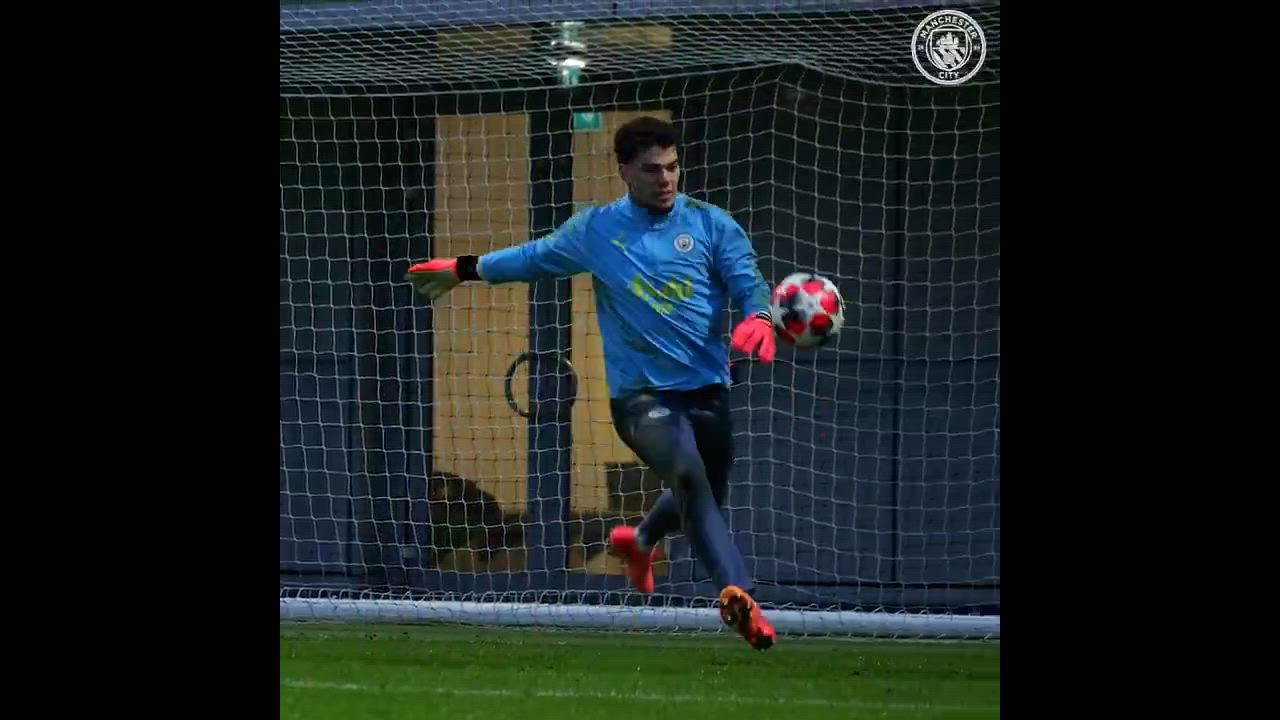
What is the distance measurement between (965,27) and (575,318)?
211 centimetres

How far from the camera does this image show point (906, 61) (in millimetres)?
6891

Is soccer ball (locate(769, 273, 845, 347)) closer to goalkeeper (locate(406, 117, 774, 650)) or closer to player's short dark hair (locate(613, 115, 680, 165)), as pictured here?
goalkeeper (locate(406, 117, 774, 650))

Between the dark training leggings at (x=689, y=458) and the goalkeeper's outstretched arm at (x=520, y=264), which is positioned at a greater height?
the goalkeeper's outstretched arm at (x=520, y=264)

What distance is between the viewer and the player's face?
5.70m

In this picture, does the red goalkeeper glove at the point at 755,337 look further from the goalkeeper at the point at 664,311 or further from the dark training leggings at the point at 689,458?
the dark training leggings at the point at 689,458

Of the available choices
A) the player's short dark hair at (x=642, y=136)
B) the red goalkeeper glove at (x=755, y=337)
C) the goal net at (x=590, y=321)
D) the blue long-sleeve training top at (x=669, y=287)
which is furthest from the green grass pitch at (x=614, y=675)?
the player's short dark hair at (x=642, y=136)

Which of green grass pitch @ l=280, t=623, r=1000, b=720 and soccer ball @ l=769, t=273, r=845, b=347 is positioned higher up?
soccer ball @ l=769, t=273, r=845, b=347

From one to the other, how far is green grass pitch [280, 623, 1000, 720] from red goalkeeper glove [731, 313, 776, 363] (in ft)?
3.80

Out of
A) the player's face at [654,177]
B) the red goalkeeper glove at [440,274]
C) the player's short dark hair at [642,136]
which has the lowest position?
the red goalkeeper glove at [440,274]

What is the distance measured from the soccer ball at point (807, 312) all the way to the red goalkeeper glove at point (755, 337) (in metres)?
0.06

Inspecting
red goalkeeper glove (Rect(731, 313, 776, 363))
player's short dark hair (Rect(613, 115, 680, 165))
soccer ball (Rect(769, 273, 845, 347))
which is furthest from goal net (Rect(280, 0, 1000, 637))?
red goalkeeper glove (Rect(731, 313, 776, 363))

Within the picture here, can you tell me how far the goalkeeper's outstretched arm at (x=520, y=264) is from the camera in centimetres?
586

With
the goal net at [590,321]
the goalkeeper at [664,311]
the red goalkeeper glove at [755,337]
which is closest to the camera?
the red goalkeeper glove at [755,337]

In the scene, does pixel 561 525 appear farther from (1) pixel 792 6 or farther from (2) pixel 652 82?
(1) pixel 792 6
